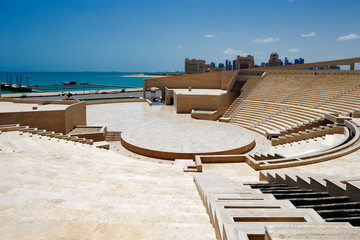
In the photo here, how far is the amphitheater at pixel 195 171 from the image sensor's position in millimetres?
3867

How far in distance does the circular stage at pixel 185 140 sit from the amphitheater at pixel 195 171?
0.07m

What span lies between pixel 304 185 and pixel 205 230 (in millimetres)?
3612

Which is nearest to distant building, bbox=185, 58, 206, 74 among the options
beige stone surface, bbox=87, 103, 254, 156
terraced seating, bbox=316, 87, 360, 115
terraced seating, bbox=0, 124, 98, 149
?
beige stone surface, bbox=87, 103, 254, 156

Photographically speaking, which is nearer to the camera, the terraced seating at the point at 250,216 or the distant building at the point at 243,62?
the terraced seating at the point at 250,216

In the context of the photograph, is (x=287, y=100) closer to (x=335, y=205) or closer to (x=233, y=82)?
(x=233, y=82)

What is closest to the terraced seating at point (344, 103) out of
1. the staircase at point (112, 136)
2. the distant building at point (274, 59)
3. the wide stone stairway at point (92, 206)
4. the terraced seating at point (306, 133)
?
the terraced seating at point (306, 133)

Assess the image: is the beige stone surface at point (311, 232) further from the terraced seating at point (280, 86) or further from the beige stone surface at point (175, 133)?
the terraced seating at point (280, 86)

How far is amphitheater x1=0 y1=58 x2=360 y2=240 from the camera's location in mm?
3867

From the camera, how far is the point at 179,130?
64.7ft

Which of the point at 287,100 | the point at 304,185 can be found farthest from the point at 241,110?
the point at 304,185

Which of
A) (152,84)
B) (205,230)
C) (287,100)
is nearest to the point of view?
(205,230)

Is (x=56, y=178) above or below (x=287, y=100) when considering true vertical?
below

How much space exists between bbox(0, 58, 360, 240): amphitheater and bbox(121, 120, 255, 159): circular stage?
0.24 feet

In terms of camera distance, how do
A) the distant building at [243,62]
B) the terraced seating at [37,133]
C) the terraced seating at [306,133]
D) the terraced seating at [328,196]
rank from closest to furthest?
the terraced seating at [328,196] → the terraced seating at [37,133] → the terraced seating at [306,133] → the distant building at [243,62]
